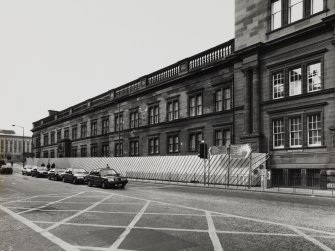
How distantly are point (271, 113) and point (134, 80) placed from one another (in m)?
24.9

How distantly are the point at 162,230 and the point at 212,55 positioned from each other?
1140 inches

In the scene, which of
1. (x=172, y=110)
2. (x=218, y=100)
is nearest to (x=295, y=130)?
(x=218, y=100)

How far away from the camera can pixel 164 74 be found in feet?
147

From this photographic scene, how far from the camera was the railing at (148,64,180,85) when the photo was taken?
139 feet

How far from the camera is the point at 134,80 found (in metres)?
50.7

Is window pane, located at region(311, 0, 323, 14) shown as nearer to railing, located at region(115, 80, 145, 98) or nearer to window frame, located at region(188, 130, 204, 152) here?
window frame, located at region(188, 130, 204, 152)

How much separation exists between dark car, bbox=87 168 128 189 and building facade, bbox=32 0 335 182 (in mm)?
11193

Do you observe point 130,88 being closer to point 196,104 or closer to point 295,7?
point 196,104

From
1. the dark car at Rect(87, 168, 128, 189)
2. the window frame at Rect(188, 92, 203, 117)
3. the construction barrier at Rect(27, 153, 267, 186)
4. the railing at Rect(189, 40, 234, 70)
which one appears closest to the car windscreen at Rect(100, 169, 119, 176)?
the dark car at Rect(87, 168, 128, 189)

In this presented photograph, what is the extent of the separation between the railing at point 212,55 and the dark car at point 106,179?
15.4 m

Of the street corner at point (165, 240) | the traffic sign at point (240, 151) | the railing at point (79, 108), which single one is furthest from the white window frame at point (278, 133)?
the railing at point (79, 108)

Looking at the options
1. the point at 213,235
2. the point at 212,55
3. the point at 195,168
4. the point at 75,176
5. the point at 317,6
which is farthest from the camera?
the point at 212,55

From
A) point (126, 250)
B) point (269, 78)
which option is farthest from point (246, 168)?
point (126, 250)

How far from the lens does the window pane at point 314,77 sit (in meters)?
26.6
